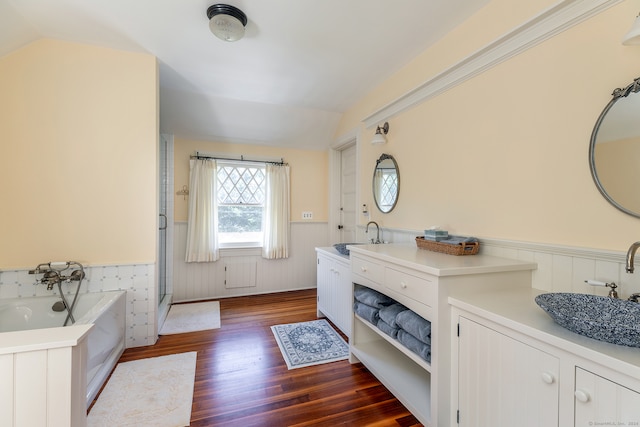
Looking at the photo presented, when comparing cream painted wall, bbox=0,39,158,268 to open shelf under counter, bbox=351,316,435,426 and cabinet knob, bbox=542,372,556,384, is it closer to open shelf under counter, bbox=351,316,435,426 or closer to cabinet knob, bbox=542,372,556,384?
open shelf under counter, bbox=351,316,435,426

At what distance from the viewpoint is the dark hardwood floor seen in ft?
5.16

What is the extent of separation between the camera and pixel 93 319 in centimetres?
173

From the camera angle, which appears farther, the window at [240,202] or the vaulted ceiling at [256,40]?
the window at [240,202]

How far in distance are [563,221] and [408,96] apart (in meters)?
1.55

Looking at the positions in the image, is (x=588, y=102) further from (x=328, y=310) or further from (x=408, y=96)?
(x=328, y=310)

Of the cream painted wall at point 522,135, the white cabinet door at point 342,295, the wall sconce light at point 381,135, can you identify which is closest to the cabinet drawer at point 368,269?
the white cabinet door at point 342,295

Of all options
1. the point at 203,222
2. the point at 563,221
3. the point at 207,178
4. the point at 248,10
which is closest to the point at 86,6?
the point at 248,10

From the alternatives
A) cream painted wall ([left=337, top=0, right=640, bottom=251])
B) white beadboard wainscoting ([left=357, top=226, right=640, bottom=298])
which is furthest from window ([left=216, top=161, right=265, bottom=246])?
white beadboard wainscoting ([left=357, top=226, right=640, bottom=298])

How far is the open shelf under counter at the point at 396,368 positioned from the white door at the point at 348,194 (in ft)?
5.38

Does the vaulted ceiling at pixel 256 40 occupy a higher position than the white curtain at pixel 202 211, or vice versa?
the vaulted ceiling at pixel 256 40

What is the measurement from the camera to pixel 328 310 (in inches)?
113

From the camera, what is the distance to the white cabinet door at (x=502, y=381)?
3.04 ft

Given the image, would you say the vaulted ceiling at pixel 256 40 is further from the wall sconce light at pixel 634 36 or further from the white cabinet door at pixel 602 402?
the white cabinet door at pixel 602 402

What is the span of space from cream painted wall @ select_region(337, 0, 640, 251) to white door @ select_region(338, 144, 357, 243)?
4.57ft
